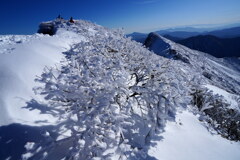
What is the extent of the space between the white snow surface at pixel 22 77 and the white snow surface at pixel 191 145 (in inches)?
144

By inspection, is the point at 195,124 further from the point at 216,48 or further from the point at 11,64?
the point at 216,48

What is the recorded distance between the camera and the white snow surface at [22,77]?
459 centimetres

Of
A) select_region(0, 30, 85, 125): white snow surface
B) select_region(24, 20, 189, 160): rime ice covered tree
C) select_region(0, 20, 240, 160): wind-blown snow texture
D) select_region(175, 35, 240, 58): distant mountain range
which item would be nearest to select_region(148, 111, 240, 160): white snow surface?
select_region(0, 20, 240, 160): wind-blown snow texture

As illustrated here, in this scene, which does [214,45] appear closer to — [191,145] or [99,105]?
[191,145]

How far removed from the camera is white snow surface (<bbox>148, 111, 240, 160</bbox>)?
5.47m

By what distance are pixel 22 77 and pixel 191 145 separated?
6.42m

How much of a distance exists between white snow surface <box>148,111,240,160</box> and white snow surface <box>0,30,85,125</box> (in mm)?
3665

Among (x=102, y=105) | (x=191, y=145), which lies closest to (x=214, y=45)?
(x=191, y=145)

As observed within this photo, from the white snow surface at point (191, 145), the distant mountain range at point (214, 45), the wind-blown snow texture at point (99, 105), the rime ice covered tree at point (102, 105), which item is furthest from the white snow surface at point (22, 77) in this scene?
the distant mountain range at point (214, 45)

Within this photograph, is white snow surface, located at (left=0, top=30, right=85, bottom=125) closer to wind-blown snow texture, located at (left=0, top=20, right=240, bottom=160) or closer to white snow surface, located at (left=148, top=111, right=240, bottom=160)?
wind-blown snow texture, located at (left=0, top=20, right=240, bottom=160)

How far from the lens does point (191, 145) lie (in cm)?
620

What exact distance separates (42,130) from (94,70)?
2.02 metres

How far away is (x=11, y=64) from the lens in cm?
625

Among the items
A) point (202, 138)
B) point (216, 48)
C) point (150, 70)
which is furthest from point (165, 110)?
point (216, 48)
